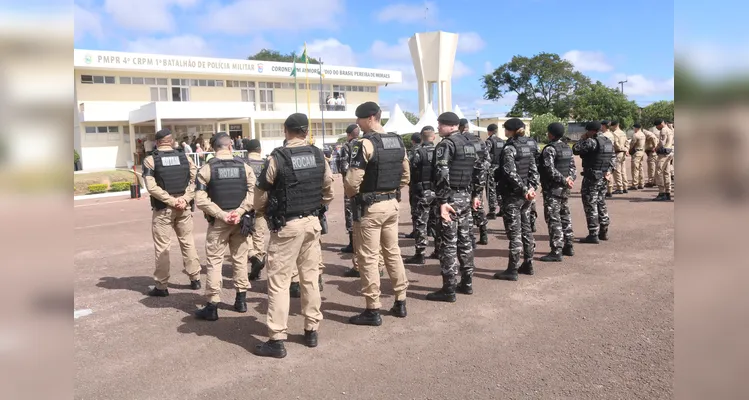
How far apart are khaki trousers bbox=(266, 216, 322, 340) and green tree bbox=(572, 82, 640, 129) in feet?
145

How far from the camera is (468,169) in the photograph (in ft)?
18.3

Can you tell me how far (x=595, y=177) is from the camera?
809 centimetres

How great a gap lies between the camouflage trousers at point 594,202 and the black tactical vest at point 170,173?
19.7 feet

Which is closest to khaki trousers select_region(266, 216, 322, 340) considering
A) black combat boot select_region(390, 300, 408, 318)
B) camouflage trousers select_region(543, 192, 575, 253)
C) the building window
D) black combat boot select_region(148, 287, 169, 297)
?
black combat boot select_region(390, 300, 408, 318)

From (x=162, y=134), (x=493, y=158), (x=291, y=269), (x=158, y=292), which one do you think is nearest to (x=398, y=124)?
(x=493, y=158)

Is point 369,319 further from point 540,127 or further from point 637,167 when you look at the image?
point 540,127

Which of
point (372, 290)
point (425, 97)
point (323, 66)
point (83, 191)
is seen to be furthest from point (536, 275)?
point (323, 66)

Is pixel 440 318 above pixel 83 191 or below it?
below

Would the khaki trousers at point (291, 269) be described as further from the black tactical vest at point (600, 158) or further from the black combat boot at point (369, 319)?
the black tactical vest at point (600, 158)

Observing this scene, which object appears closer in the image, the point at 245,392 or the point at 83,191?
the point at 245,392
